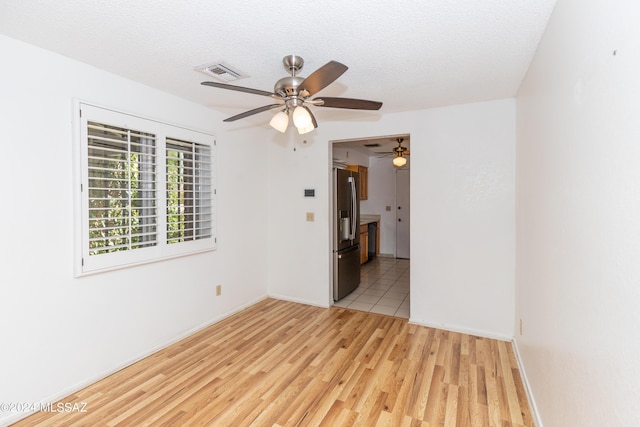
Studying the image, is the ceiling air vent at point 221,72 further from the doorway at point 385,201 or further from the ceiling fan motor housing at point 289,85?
the doorway at point 385,201

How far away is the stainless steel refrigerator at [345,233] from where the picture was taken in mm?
4168

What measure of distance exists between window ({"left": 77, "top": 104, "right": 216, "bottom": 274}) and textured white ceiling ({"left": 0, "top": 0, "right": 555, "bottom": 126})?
1.59 ft

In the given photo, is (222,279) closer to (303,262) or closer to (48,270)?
(303,262)

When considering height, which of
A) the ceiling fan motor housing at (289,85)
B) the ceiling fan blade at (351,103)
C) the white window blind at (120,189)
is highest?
the ceiling fan motor housing at (289,85)

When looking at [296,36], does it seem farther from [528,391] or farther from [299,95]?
[528,391]

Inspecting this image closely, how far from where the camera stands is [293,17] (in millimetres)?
1692

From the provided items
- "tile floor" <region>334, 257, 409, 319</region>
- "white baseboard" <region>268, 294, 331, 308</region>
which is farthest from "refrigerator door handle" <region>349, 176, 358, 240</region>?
"white baseboard" <region>268, 294, 331, 308</region>

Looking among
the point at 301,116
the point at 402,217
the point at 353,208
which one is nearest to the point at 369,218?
the point at 402,217

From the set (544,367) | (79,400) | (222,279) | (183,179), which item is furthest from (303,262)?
(544,367)

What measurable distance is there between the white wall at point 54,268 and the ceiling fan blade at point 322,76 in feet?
5.49

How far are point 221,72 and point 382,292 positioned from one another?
140 inches

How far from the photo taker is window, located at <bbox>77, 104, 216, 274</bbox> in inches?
92.1

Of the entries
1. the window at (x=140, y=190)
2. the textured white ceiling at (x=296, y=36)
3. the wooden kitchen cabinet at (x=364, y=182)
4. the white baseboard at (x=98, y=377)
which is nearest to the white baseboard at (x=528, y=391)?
the textured white ceiling at (x=296, y=36)

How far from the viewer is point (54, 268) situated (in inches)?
85.0
